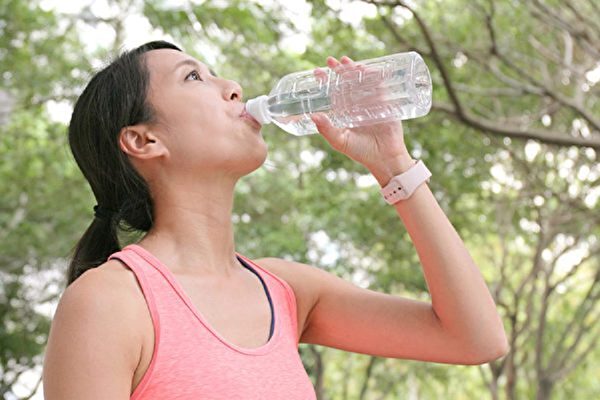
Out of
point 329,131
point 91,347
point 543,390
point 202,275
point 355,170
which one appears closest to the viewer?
point 91,347

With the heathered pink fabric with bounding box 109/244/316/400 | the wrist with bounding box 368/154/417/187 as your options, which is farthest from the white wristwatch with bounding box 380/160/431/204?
the heathered pink fabric with bounding box 109/244/316/400

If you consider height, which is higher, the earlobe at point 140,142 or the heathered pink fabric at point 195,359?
the earlobe at point 140,142

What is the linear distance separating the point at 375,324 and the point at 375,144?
13.4 inches

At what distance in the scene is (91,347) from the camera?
143 cm

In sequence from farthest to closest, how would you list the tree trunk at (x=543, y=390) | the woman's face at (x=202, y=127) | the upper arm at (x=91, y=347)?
the tree trunk at (x=543, y=390), the woman's face at (x=202, y=127), the upper arm at (x=91, y=347)

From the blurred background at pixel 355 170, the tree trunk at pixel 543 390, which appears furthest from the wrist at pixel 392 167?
the tree trunk at pixel 543 390

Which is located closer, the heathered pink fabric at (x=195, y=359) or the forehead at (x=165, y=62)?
the heathered pink fabric at (x=195, y=359)

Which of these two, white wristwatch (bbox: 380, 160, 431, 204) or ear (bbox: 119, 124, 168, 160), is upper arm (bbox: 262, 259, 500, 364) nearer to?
white wristwatch (bbox: 380, 160, 431, 204)

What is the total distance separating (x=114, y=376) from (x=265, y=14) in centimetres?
395

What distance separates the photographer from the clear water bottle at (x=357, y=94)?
188 centimetres

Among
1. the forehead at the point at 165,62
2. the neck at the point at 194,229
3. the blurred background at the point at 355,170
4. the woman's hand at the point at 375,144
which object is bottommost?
the blurred background at the point at 355,170

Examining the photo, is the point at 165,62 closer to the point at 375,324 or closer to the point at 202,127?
the point at 202,127

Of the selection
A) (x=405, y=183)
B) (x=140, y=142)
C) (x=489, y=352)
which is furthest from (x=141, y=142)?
(x=489, y=352)

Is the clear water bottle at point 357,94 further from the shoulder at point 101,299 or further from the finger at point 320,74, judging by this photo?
the shoulder at point 101,299
